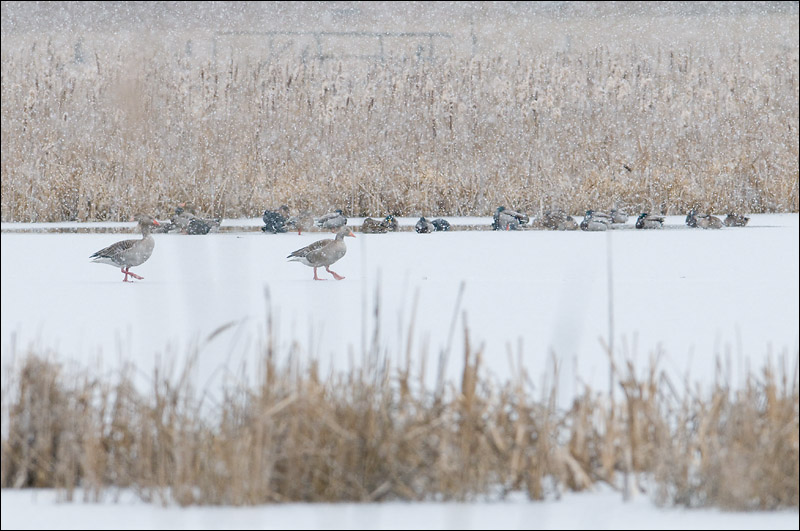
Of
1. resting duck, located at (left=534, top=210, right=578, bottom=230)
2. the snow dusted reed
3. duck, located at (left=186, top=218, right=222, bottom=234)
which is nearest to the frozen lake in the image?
duck, located at (left=186, top=218, right=222, bottom=234)

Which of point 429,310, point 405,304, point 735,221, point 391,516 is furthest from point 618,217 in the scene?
point 391,516

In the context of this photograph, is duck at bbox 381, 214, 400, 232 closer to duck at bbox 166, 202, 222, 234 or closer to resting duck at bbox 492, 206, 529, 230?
resting duck at bbox 492, 206, 529, 230

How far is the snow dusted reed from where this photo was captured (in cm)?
1094

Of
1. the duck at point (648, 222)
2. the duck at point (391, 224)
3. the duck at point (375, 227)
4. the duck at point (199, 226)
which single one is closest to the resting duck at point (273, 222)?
the duck at point (199, 226)

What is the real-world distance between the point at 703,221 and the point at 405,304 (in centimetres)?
477

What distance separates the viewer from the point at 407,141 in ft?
42.4

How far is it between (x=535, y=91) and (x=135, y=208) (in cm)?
595

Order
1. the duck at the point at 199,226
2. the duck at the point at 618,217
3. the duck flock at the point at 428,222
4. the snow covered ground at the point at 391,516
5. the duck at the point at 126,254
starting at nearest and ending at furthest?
the snow covered ground at the point at 391,516 < the duck at the point at 126,254 < the duck at the point at 199,226 < the duck flock at the point at 428,222 < the duck at the point at 618,217

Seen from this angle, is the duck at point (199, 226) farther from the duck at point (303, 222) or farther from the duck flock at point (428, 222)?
the duck at point (303, 222)

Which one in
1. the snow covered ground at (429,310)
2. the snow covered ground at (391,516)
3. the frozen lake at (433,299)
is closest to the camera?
the snow covered ground at (391,516)

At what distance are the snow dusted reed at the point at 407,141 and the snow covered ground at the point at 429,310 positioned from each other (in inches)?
39.8

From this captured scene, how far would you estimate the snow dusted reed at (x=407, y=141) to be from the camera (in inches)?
431

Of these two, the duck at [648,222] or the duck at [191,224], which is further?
the duck at [648,222]

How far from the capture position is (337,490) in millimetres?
2922
